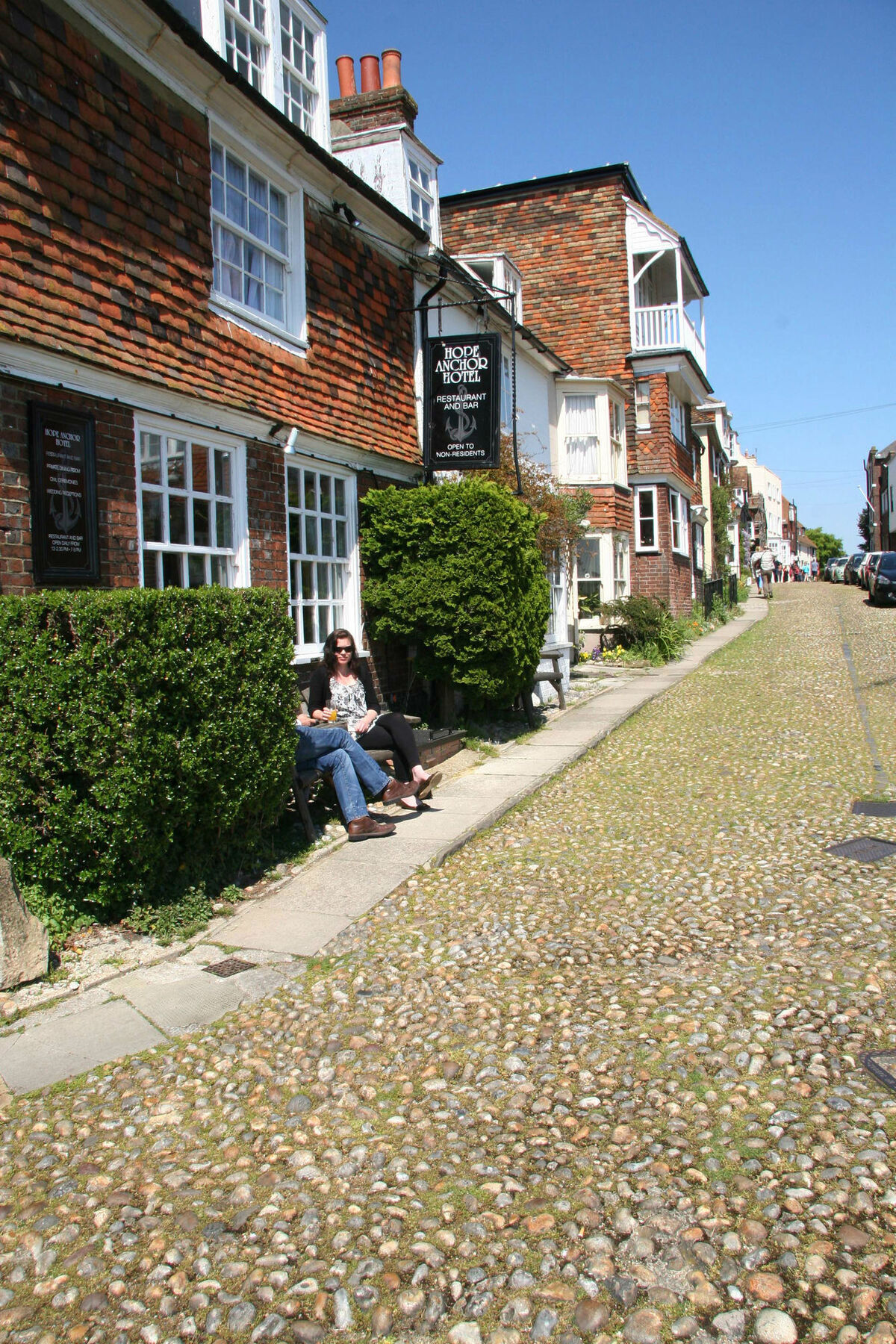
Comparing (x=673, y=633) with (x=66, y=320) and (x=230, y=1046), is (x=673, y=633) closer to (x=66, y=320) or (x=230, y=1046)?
(x=66, y=320)

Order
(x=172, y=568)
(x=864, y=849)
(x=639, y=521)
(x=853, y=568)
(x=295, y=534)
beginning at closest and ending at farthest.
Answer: (x=864, y=849)
(x=172, y=568)
(x=295, y=534)
(x=639, y=521)
(x=853, y=568)

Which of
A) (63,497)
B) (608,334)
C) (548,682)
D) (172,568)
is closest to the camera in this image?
(63,497)

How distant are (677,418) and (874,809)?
70.0 feet

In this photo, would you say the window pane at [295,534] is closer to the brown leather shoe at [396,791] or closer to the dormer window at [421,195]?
the brown leather shoe at [396,791]

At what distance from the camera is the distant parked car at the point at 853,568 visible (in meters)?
50.8

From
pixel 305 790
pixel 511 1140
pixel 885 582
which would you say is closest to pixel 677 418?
pixel 885 582

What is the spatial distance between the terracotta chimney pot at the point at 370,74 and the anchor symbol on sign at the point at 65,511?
938 cm

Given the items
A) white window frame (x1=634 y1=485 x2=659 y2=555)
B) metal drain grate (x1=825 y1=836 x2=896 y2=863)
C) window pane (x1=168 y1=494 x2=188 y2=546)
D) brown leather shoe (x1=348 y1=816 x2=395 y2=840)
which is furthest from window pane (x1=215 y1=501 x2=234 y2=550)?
white window frame (x1=634 y1=485 x2=659 y2=555)

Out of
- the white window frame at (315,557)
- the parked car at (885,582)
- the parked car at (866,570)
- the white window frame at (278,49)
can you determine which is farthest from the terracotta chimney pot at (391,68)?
the parked car at (866,570)

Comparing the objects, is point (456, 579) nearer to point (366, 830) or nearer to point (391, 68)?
point (366, 830)

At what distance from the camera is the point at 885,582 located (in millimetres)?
29750

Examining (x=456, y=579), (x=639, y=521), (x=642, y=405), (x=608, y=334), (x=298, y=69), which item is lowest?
(x=456, y=579)

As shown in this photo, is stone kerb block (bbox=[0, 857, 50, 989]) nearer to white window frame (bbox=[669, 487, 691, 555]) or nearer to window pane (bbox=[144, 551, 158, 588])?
window pane (bbox=[144, 551, 158, 588])

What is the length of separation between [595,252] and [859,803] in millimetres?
18877
